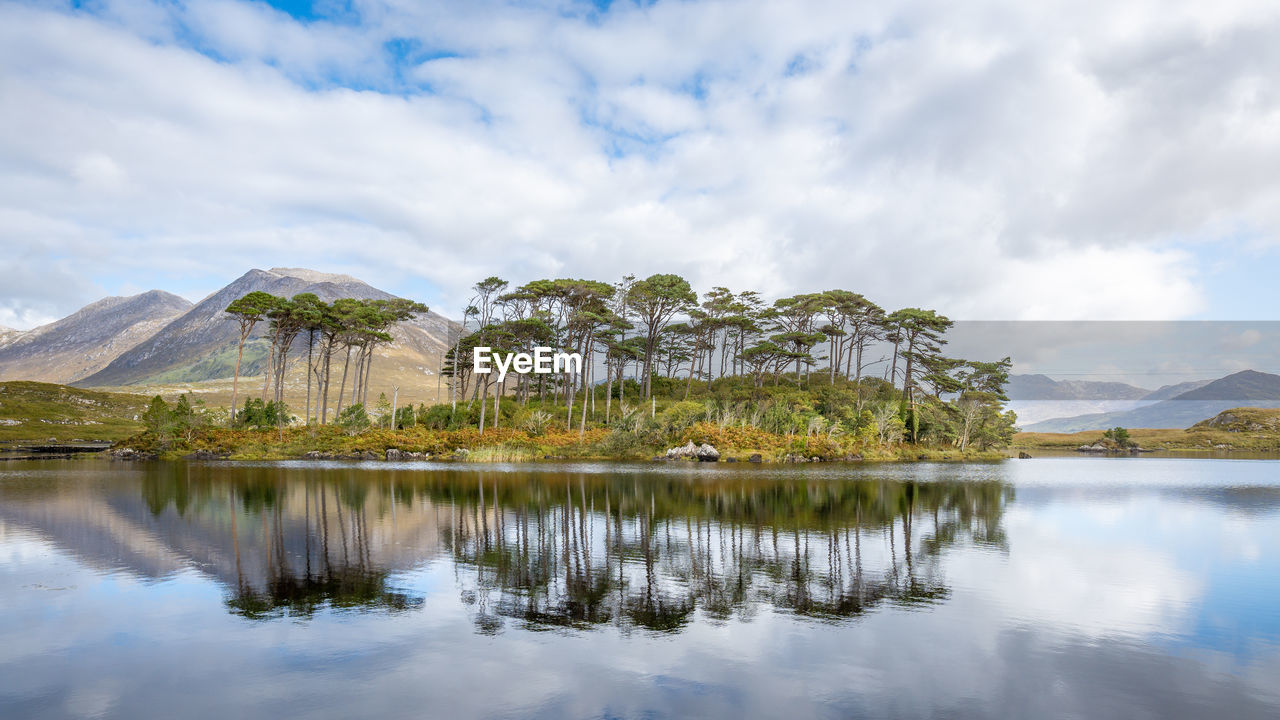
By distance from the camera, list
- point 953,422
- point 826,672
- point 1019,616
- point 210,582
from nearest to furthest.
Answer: point 826,672 → point 1019,616 → point 210,582 → point 953,422

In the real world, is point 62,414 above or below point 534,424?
above

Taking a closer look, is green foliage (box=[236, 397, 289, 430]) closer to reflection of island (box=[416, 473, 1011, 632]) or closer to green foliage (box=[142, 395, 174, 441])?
green foliage (box=[142, 395, 174, 441])

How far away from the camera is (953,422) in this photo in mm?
65250

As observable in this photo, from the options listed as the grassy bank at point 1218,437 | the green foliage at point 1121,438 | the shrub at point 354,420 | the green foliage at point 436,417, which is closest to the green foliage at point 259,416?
the shrub at point 354,420

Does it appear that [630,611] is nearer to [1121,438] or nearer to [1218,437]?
[1121,438]

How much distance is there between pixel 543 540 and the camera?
15.8 m

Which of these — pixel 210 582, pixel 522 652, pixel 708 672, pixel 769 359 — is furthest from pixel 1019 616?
pixel 769 359

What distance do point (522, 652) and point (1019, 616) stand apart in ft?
24.7

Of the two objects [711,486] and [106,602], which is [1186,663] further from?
[711,486]

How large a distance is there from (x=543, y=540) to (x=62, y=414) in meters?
113

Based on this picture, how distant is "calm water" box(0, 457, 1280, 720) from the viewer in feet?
23.1

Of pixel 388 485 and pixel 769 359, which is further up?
pixel 769 359

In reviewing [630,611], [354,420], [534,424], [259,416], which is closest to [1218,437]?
[534,424]

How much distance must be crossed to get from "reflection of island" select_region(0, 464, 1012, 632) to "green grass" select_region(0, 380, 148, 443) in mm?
65095
